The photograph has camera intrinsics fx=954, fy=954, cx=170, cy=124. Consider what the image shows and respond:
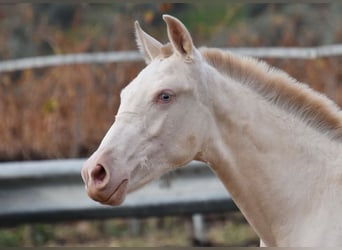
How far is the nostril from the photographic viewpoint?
461 cm

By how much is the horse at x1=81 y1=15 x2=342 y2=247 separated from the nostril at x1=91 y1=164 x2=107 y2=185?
159 mm

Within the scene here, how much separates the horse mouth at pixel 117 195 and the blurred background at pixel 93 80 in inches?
169

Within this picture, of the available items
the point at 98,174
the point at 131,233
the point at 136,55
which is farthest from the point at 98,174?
the point at 136,55

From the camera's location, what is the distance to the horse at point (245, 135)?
4824mm

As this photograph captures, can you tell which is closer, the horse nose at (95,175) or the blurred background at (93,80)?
the horse nose at (95,175)

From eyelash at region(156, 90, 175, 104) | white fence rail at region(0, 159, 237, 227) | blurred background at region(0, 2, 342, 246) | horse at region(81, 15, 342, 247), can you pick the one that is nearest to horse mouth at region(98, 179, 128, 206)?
horse at region(81, 15, 342, 247)

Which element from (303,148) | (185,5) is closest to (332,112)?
(303,148)

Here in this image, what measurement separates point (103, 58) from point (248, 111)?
618 centimetres

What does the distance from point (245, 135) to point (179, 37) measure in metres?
0.62

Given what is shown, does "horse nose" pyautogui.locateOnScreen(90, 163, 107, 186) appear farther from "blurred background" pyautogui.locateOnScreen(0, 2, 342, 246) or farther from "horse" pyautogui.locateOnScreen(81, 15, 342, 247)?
"blurred background" pyautogui.locateOnScreen(0, 2, 342, 246)

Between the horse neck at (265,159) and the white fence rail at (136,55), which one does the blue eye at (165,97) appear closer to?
the horse neck at (265,159)

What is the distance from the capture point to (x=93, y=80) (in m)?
11.3

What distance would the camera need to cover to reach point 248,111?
16.4 ft

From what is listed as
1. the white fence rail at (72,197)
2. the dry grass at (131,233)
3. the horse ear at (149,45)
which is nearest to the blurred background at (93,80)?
the dry grass at (131,233)
